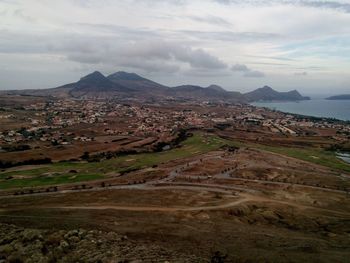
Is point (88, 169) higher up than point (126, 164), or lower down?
lower down

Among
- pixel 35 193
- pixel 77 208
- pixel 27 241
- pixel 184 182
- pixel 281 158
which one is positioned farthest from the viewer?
pixel 281 158

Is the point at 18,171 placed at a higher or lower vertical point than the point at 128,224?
lower

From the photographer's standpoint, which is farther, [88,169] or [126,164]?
[126,164]

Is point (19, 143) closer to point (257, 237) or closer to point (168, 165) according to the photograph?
point (168, 165)

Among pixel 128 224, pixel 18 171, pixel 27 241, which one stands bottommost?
pixel 18 171

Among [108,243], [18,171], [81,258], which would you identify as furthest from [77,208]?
[18,171]

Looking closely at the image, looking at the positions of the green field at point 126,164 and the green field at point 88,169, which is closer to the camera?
the green field at point 88,169

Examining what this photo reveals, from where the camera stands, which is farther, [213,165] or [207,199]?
[213,165]

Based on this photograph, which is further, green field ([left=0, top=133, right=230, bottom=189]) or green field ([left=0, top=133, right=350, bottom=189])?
green field ([left=0, top=133, right=350, bottom=189])
